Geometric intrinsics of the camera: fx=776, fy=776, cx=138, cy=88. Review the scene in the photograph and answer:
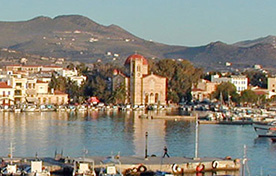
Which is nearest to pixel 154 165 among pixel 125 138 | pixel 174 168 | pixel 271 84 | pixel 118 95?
pixel 174 168

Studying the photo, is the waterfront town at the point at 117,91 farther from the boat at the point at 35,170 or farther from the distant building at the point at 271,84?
the boat at the point at 35,170

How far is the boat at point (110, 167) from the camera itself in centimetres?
2605

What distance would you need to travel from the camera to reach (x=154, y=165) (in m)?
27.8

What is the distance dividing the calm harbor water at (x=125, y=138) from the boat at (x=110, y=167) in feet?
16.9

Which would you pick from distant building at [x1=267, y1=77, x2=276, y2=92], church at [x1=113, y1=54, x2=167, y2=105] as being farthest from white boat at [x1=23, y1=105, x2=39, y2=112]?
distant building at [x1=267, y1=77, x2=276, y2=92]

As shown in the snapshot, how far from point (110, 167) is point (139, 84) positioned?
175ft

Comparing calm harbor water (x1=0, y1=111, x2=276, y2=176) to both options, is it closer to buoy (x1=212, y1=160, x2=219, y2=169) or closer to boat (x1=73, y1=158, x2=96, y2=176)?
buoy (x1=212, y1=160, x2=219, y2=169)

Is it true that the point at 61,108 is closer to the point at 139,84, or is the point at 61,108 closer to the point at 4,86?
the point at 4,86

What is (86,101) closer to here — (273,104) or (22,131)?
(273,104)

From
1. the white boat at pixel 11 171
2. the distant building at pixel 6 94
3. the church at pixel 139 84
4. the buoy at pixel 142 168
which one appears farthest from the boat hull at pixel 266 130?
the church at pixel 139 84

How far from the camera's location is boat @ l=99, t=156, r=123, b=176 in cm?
2605

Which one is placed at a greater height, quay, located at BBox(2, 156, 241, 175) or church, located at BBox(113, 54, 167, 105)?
church, located at BBox(113, 54, 167, 105)

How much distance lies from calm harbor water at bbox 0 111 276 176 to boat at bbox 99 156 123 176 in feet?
16.9

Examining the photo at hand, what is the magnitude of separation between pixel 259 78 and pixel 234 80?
6821 mm
